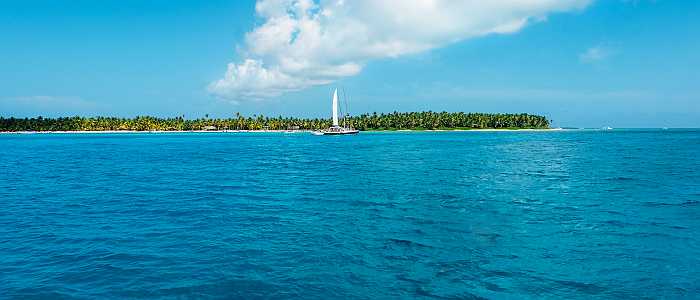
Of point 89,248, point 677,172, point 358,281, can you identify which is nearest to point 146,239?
point 89,248

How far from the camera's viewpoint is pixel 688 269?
47.9 ft

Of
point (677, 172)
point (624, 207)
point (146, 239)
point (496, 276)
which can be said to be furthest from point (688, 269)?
point (677, 172)

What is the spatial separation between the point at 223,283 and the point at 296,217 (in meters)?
10.3

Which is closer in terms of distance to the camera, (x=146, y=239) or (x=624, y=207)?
(x=146, y=239)

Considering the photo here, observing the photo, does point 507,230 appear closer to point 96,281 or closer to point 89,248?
point 96,281

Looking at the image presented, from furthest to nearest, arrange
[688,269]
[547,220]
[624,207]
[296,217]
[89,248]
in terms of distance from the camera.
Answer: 1. [624,207]
2. [296,217]
3. [547,220]
4. [89,248]
5. [688,269]

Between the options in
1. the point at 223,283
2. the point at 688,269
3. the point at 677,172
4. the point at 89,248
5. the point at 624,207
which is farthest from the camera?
the point at 677,172

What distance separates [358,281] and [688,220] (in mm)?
19213

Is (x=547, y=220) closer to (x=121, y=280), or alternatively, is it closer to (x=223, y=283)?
(x=223, y=283)

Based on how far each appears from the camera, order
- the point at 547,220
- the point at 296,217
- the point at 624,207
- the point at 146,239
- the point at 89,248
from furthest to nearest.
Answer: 1. the point at 624,207
2. the point at 296,217
3. the point at 547,220
4. the point at 146,239
5. the point at 89,248

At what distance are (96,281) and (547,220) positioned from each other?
2004 cm

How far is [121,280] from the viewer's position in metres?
14.1

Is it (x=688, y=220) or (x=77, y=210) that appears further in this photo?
(x=77, y=210)

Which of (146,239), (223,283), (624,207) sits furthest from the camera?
(624,207)
